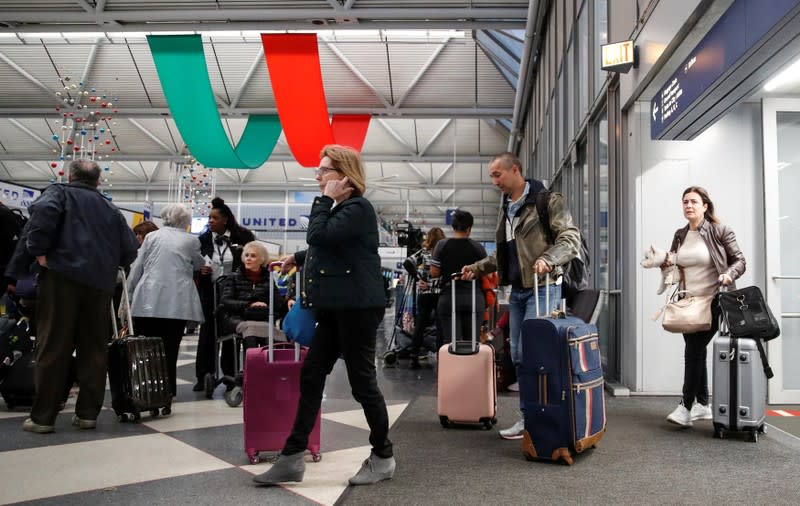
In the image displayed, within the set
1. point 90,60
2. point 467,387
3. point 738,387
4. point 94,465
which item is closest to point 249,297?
point 467,387

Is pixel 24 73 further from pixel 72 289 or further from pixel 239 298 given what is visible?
pixel 72 289

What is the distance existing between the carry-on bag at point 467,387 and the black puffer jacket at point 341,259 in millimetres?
1383

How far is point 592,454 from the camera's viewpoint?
347 centimetres

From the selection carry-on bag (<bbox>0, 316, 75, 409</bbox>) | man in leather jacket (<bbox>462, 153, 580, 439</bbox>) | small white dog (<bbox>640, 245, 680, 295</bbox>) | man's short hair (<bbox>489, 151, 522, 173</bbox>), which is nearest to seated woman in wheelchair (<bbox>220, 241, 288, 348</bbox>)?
carry-on bag (<bbox>0, 316, 75, 409</bbox>)

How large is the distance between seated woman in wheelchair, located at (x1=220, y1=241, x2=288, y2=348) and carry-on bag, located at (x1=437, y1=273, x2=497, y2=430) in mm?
1575

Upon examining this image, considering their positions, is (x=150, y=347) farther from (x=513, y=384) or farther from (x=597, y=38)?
(x=597, y=38)

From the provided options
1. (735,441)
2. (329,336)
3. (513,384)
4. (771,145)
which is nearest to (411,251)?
(513,384)

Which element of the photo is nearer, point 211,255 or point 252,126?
A: point 211,255

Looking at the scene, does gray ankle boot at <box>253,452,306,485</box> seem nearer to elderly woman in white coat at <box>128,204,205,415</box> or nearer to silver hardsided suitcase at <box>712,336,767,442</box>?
elderly woman in white coat at <box>128,204,205,415</box>

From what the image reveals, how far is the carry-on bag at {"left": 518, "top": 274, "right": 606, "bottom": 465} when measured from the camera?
128 inches

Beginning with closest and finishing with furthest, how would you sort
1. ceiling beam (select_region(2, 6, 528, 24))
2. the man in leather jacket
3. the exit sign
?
the man in leather jacket → the exit sign → ceiling beam (select_region(2, 6, 528, 24))

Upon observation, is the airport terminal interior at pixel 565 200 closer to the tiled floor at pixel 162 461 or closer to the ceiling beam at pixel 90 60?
the tiled floor at pixel 162 461

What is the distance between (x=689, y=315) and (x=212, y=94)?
8.43 meters

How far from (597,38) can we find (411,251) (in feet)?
12.5
